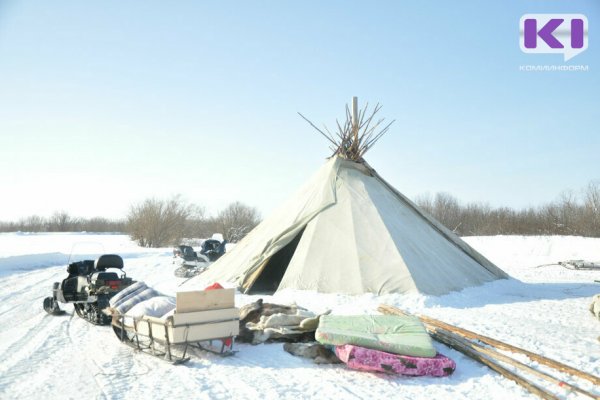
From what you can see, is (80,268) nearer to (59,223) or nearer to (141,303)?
(141,303)

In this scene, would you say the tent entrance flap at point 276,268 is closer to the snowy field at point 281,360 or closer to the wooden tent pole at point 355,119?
the snowy field at point 281,360

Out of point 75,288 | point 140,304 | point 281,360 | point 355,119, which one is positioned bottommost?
point 281,360

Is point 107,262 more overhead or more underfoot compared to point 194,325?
more overhead

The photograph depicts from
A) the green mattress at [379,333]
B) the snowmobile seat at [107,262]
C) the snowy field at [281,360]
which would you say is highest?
the snowmobile seat at [107,262]

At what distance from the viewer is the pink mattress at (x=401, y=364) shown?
4633mm

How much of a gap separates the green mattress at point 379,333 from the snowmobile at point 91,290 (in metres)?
4.16

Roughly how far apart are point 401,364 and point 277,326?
1.96m

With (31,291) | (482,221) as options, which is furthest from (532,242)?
(31,291)

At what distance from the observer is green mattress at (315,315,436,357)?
4.80m

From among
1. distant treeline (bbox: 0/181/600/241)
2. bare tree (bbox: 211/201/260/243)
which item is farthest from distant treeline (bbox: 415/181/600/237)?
bare tree (bbox: 211/201/260/243)

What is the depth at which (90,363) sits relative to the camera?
5176 mm

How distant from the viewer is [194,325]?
16.8 feet

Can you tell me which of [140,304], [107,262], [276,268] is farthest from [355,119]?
[140,304]

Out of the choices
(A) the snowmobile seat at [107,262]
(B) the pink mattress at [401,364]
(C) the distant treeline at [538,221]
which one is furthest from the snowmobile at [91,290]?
(C) the distant treeline at [538,221]
